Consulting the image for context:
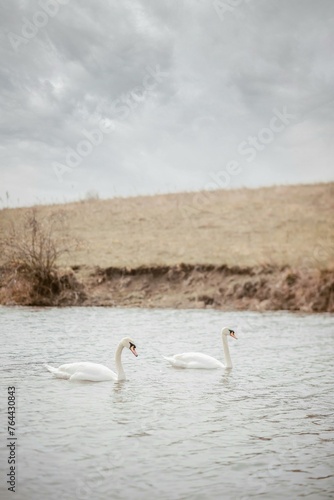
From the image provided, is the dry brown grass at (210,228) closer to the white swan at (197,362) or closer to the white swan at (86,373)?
the white swan at (197,362)

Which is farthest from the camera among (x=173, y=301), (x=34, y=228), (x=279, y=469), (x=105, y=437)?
(x=173, y=301)

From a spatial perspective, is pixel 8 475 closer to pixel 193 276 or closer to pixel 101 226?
pixel 193 276

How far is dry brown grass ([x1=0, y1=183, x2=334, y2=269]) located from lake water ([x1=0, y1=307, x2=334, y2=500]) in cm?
1449

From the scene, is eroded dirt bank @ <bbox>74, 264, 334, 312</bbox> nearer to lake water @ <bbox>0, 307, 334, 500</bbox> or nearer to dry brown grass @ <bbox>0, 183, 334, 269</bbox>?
dry brown grass @ <bbox>0, 183, 334, 269</bbox>

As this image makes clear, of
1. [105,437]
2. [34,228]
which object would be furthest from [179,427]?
[34,228]

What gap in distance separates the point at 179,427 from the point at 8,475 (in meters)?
2.98

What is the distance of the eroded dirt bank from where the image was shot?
2831 centimetres

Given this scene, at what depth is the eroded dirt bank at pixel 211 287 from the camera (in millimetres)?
28312

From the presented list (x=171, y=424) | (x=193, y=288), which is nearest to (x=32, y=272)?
(x=193, y=288)

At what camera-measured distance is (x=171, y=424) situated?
956 centimetres

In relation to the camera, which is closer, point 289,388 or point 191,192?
point 289,388

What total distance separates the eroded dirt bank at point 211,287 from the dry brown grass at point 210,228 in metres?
0.77

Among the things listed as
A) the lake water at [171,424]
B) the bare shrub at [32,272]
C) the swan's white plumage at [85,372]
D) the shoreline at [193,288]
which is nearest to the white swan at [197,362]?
the lake water at [171,424]

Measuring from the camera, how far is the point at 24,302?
95.4 ft
